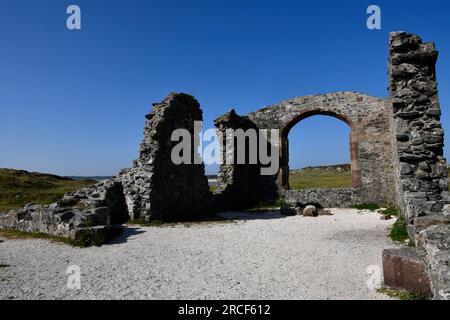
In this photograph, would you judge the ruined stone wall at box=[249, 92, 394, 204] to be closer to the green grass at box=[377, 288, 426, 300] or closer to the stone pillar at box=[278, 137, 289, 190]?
the stone pillar at box=[278, 137, 289, 190]

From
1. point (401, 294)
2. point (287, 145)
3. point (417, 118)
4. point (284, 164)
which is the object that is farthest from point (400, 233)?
point (287, 145)

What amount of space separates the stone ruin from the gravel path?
0.79 metres

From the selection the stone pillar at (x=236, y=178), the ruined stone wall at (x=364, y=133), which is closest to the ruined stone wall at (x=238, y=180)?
the stone pillar at (x=236, y=178)

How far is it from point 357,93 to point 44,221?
520 inches

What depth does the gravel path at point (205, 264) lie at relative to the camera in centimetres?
422

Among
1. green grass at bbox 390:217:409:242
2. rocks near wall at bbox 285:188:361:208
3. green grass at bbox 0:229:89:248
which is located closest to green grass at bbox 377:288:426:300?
green grass at bbox 390:217:409:242

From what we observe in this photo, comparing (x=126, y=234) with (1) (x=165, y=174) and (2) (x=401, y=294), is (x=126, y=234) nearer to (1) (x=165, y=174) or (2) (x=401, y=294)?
(1) (x=165, y=174)

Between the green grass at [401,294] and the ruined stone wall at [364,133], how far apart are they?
1078 cm

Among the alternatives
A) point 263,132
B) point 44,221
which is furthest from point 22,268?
point 263,132

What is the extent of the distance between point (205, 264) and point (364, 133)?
37.6 ft

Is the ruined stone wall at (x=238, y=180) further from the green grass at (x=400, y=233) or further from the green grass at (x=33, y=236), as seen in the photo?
the green grass at (x=400, y=233)

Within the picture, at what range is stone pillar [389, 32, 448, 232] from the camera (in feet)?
22.8

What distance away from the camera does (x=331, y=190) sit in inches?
575
